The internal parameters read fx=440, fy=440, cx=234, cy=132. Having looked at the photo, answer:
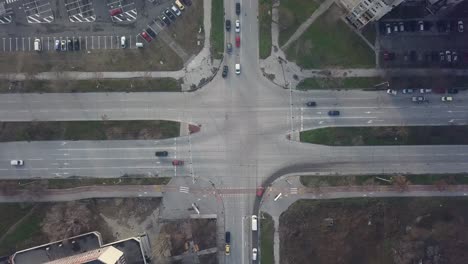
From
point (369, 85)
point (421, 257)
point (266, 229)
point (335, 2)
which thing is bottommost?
point (421, 257)

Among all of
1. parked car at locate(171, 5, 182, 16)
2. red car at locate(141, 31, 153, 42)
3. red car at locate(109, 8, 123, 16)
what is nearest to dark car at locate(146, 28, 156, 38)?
red car at locate(141, 31, 153, 42)

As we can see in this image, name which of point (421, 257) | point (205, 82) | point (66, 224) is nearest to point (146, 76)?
point (205, 82)

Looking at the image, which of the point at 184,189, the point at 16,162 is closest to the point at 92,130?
the point at 16,162

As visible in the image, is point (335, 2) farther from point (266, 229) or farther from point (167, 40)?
point (266, 229)

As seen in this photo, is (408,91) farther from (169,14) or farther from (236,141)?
(169,14)

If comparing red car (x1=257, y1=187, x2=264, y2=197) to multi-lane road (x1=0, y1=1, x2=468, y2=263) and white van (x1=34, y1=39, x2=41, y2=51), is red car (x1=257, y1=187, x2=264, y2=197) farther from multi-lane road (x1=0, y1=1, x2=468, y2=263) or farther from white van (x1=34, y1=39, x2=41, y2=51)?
white van (x1=34, y1=39, x2=41, y2=51)

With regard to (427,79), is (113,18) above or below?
above
